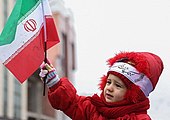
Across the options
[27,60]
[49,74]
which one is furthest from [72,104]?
[27,60]

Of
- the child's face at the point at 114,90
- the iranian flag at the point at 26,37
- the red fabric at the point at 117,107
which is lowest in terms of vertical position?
the red fabric at the point at 117,107

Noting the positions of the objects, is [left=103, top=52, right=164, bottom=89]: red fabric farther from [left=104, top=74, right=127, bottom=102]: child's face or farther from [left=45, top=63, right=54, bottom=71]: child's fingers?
[left=45, top=63, right=54, bottom=71]: child's fingers

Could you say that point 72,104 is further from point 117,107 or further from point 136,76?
point 136,76

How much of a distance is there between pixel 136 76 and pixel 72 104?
0.36 meters

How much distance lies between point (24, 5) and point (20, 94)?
32.8 m

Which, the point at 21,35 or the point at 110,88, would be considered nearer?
the point at 110,88

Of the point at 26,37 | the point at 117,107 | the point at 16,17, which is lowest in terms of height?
the point at 117,107

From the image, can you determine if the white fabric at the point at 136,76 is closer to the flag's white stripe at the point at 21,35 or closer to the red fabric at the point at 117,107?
the red fabric at the point at 117,107

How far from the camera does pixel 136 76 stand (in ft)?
9.90

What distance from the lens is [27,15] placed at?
10.3 ft

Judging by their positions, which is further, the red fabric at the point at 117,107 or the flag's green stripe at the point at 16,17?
the flag's green stripe at the point at 16,17

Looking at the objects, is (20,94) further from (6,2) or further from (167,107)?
(167,107)

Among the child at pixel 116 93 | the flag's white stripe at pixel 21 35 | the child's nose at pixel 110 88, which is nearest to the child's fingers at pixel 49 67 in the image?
the child at pixel 116 93

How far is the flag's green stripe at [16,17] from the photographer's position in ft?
9.96
